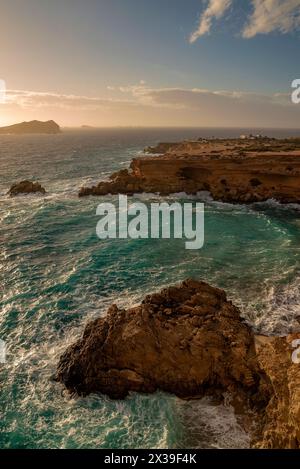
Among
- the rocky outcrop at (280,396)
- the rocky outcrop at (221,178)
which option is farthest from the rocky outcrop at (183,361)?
the rocky outcrop at (221,178)

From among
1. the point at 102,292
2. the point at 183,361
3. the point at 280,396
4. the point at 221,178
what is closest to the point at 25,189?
the point at 221,178

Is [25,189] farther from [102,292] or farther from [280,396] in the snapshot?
[280,396]

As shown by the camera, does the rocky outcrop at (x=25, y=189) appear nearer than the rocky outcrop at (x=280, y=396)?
No

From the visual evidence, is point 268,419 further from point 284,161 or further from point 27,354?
point 284,161

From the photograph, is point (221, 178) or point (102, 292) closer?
point (102, 292)

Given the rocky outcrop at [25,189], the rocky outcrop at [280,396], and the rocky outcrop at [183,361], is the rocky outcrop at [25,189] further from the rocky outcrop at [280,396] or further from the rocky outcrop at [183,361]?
the rocky outcrop at [280,396]
